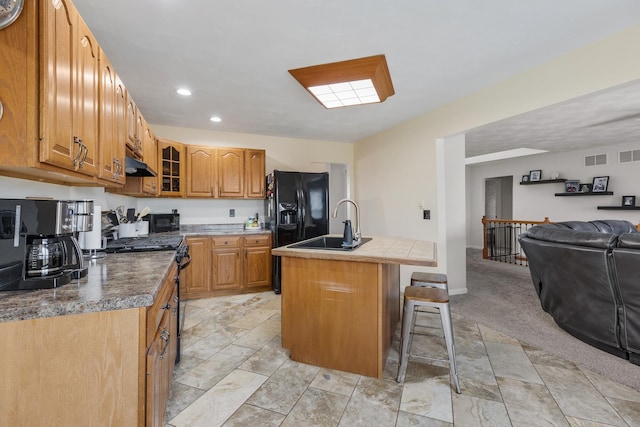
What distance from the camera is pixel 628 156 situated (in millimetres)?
5215

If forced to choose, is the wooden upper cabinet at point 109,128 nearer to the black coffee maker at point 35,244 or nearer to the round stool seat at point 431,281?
the black coffee maker at point 35,244

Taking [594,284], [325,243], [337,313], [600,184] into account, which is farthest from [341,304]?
[600,184]

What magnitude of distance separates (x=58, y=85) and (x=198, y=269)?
2934 mm

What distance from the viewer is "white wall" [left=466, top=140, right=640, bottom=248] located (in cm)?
529

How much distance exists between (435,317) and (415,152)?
82.7 inches

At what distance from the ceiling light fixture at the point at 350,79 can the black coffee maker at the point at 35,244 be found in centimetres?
195

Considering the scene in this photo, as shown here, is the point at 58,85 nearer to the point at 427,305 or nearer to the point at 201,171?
the point at 427,305

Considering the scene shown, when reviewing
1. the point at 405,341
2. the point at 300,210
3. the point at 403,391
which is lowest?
the point at 403,391

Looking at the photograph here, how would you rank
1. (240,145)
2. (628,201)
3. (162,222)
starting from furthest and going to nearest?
(628,201)
(240,145)
(162,222)

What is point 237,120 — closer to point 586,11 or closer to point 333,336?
point 333,336

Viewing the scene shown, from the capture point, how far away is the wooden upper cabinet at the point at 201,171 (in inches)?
157

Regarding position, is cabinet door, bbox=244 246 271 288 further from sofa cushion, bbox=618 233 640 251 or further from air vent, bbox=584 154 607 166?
air vent, bbox=584 154 607 166

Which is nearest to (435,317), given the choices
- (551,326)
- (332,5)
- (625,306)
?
(551,326)

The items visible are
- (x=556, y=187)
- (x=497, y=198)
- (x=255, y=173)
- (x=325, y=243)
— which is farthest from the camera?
(x=497, y=198)
